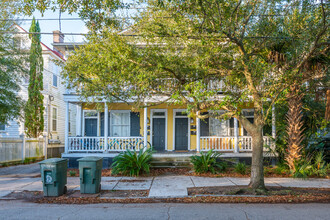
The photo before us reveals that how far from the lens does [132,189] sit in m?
9.39

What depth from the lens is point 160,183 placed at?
10.4m

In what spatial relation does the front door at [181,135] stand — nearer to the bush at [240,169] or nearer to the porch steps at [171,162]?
the porch steps at [171,162]

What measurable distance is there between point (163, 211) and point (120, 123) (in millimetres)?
10733

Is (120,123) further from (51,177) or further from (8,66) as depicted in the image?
(51,177)

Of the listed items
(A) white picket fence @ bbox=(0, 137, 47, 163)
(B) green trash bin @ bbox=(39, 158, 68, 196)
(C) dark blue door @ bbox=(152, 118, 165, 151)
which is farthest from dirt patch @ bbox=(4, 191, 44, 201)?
(C) dark blue door @ bbox=(152, 118, 165, 151)

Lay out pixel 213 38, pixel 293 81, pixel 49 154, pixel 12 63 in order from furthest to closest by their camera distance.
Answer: pixel 49 154
pixel 12 63
pixel 213 38
pixel 293 81

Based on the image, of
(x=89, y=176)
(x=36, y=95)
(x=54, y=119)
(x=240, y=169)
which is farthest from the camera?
(x=54, y=119)

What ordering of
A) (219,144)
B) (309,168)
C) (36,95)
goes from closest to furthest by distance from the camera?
(309,168), (219,144), (36,95)

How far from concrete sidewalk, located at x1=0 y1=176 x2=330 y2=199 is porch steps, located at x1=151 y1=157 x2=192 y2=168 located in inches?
79.5

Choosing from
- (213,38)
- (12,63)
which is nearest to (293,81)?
(213,38)

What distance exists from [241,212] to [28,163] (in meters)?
13.5

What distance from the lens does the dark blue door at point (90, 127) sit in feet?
55.7

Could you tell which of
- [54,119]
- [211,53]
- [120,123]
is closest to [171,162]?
[120,123]

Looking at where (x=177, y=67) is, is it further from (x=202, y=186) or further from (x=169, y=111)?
(x=169, y=111)
